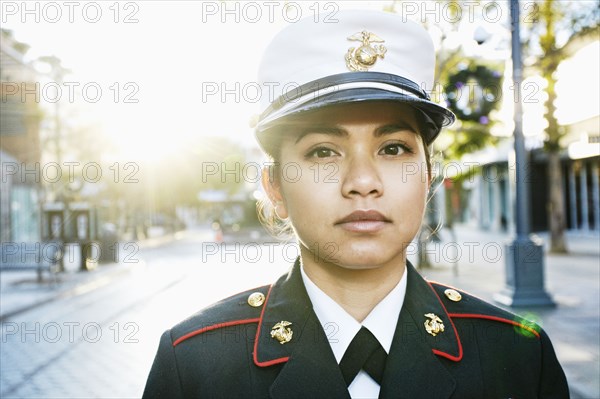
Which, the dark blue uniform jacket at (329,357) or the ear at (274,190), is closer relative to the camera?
the dark blue uniform jacket at (329,357)

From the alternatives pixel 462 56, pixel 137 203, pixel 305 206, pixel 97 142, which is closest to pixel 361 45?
pixel 305 206

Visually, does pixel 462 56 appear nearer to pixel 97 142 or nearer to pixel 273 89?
pixel 273 89

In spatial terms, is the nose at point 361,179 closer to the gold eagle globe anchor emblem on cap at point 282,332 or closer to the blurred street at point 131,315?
the gold eagle globe anchor emblem on cap at point 282,332

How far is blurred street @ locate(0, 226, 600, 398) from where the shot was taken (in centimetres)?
580

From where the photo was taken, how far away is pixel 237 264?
18.6 m

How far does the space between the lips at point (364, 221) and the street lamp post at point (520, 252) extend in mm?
7667

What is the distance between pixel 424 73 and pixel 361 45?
0.26 metres

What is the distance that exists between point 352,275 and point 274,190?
38cm

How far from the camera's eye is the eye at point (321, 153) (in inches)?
65.1

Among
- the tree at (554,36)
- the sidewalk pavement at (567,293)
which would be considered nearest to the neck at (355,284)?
the sidewalk pavement at (567,293)

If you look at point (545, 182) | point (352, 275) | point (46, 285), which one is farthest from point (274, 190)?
point (545, 182)

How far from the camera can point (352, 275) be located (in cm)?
174

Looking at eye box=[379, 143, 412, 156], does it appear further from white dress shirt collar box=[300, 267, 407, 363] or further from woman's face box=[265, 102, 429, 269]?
white dress shirt collar box=[300, 267, 407, 363]

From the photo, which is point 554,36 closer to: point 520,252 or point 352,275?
point 520,252
